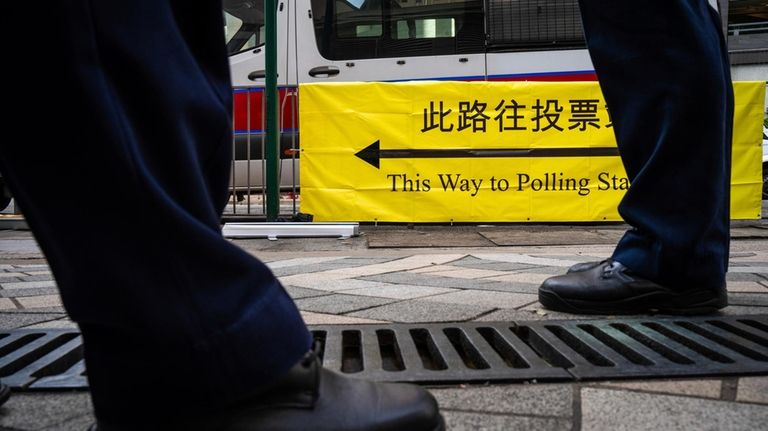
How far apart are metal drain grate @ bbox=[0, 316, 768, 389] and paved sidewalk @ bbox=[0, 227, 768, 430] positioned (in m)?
0.05

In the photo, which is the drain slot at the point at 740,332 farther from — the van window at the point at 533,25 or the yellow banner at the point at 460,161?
the van window at the point at 533,25

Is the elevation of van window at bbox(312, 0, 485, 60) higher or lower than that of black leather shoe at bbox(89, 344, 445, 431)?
higher

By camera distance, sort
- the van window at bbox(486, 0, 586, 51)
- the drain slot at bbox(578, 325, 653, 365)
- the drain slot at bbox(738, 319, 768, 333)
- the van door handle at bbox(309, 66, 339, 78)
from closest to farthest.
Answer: the drain slot at bbox(578, 325, 653, 365) < the drain slot at bbox(738, 319, 768, 333) < the van window at bbox(486, 0, 586, 51) < the van door handle at bbox(309, 66, 339, 78)

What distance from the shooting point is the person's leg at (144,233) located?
2.14 feet

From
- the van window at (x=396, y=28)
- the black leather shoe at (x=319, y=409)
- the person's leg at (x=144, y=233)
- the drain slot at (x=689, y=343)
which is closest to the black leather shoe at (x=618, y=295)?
the drain slot at (x=689, y=343)

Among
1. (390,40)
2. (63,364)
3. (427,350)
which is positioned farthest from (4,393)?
(390,40)

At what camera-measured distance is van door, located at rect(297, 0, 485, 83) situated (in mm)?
6559

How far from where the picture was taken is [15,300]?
81.3 inches

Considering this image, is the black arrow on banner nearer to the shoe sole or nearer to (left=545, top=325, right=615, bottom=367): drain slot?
the shoe sole

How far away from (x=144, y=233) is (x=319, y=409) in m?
0.29

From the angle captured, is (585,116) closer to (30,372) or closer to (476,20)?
(476,20)

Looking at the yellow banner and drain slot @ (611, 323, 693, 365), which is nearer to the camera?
drain slot @ (611, 323, 693, 365)

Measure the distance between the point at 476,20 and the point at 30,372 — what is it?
597 centimetres


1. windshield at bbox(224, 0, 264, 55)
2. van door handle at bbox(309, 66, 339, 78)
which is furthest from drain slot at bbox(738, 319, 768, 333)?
windshield at bbox(224, 0, 264, 55)
